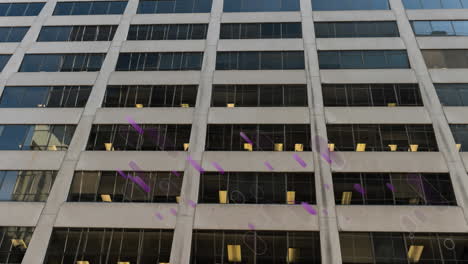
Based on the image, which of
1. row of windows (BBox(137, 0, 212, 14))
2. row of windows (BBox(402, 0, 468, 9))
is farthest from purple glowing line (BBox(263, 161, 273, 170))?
row of windows (BBox(402, 0, 468, 9))

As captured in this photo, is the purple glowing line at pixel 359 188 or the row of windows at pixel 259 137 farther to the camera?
the row of windows at pixel 259 137

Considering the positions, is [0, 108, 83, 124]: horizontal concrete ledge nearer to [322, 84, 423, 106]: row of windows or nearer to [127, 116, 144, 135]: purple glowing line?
[127, 116, 144, 135]: purple glowing line

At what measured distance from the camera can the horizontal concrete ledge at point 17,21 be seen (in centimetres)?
2930

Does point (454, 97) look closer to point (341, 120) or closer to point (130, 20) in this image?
point (341, 120)

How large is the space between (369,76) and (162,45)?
17004 mm

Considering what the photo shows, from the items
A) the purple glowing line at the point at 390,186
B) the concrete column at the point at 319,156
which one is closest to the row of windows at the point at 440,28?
the concrete column at the point at 319,156

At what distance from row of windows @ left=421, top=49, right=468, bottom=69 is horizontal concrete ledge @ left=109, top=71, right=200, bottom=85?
1810cm

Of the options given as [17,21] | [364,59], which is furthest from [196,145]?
[17,21]

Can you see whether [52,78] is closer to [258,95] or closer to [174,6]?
[174,6]

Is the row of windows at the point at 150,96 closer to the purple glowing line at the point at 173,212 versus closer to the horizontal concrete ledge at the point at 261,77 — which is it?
the horizontal concrete ledge at the point at 261,77

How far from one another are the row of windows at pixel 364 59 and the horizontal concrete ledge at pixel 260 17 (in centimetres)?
466

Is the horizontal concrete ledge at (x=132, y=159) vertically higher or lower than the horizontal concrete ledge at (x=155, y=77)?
lower

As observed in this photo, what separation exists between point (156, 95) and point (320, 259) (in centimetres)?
1628

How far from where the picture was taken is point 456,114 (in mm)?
21469
